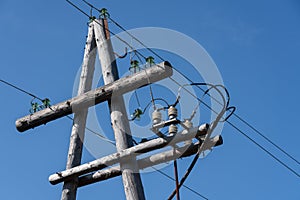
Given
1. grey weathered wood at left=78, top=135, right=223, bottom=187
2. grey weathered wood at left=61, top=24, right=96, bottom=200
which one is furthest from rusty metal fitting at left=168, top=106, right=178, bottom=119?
grey weathered wood at left=61, top=24, right=96, bottom=200

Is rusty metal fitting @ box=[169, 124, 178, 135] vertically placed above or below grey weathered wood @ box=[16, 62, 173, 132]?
below

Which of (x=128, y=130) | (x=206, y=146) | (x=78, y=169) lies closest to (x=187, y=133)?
(x=206, y=146)

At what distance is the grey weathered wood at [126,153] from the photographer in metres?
6.59

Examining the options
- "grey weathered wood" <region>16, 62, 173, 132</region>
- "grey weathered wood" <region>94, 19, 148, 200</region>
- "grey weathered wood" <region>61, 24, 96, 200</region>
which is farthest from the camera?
"grey weathered wood" <region>61, 24, 96, 200</region>

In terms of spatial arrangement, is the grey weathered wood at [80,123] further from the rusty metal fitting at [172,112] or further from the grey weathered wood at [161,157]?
the rusty metal fitting at [172,112]

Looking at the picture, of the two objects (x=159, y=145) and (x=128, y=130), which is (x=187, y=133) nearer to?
(x=159, y=145)

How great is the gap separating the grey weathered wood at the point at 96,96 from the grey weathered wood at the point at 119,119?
0.14 m

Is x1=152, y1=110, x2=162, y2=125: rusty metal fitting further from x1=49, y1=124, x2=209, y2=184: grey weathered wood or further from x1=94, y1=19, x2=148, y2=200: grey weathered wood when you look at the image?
x1=94, y1=19, x2=148, y2=200: grey weathered wood

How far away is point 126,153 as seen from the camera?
6.78 meters

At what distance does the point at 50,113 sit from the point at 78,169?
2.90 feet

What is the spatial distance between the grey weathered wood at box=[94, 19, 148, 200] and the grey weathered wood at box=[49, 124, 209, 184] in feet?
0.28

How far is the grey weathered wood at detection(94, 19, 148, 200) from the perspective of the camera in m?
6.59

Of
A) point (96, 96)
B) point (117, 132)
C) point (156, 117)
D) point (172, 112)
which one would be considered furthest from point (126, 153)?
point (96, 96)

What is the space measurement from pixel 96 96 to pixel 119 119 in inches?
16.4
